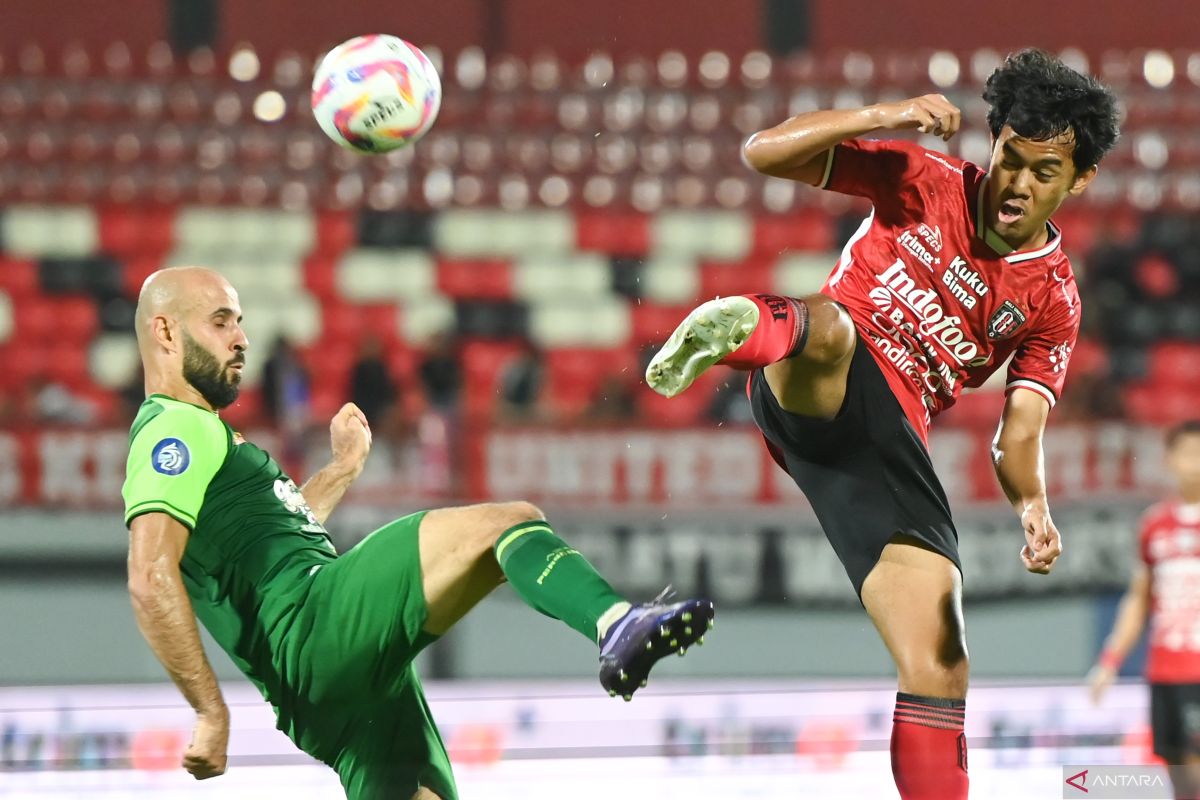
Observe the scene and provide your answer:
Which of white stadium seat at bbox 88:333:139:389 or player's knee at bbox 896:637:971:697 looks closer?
player's knee at bbox 896:637:971:697

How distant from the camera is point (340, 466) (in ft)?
11.5

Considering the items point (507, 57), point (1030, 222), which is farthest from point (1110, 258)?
point (1030, 222)

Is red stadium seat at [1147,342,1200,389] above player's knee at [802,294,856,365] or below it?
below

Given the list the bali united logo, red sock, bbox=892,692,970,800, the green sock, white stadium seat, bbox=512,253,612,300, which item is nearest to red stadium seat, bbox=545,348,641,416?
white stadium seat, bbox=512,253,612,300

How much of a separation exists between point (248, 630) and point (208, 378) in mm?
511

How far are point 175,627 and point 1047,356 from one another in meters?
1.98

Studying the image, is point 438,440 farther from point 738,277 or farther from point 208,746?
point 208,746

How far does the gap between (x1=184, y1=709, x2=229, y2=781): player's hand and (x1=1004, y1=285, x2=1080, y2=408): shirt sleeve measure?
1.88m

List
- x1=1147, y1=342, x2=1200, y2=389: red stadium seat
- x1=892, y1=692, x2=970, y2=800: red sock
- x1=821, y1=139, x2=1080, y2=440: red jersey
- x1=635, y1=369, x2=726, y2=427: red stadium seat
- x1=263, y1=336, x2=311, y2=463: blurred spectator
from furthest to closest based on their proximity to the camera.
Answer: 1. x1=1147, y1=342, x2=1200, y2=389: red stadium seat
2. x1=635, y1=369, x2=726, y2=427: red stadium seat
3. x1=263, y1=336, x2=311, y2=463: blurred spectator
4. x1=821, y1=139, x2=1080, y2=440: red jersey
5. x1=892, y1=692, x2=970, y2=800: red sock

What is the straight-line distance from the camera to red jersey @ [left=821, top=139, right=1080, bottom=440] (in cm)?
329

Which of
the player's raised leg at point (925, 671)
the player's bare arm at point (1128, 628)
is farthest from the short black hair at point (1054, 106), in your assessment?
the player's bare arm at point (1128, 628)

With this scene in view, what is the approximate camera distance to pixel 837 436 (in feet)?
10.6

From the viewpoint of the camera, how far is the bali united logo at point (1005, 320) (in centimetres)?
332

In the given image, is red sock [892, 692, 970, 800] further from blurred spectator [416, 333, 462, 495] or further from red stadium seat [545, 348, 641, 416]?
red stadium seat [545, 348, 641, 416]
